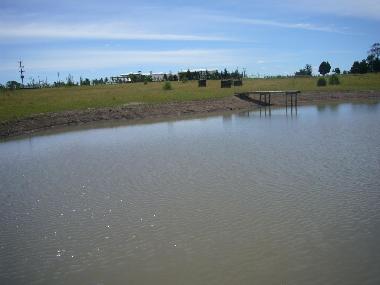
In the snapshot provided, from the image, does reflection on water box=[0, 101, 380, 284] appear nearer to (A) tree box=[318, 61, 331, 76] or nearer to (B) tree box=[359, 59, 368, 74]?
(B) tree box=[359, 59, 368, 74]

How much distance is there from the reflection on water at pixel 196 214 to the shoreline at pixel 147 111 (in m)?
10.4

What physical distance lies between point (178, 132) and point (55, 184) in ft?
49.8

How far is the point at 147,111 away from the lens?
43438 mm

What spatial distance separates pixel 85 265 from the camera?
10031 millimetres

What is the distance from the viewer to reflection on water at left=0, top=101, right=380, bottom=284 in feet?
31.3

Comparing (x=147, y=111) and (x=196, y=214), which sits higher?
(x=147, y=111)

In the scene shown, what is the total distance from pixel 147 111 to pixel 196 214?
3119 cm

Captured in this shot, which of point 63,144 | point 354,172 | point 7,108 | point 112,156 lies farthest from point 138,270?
point 7,108

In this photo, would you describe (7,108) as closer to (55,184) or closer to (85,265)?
(55,184)

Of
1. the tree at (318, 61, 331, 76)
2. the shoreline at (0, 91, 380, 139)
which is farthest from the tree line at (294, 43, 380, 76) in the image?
the shoreline at (0, 91, 380, 139)

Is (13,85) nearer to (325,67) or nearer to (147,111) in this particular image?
(147,111)

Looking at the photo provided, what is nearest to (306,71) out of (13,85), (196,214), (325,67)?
(325,67)

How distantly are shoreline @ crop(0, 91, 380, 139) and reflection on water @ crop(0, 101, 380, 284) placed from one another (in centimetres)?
1042

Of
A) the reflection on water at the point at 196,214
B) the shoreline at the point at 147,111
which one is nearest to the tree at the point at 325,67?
the shoreline at the point at 147,111
